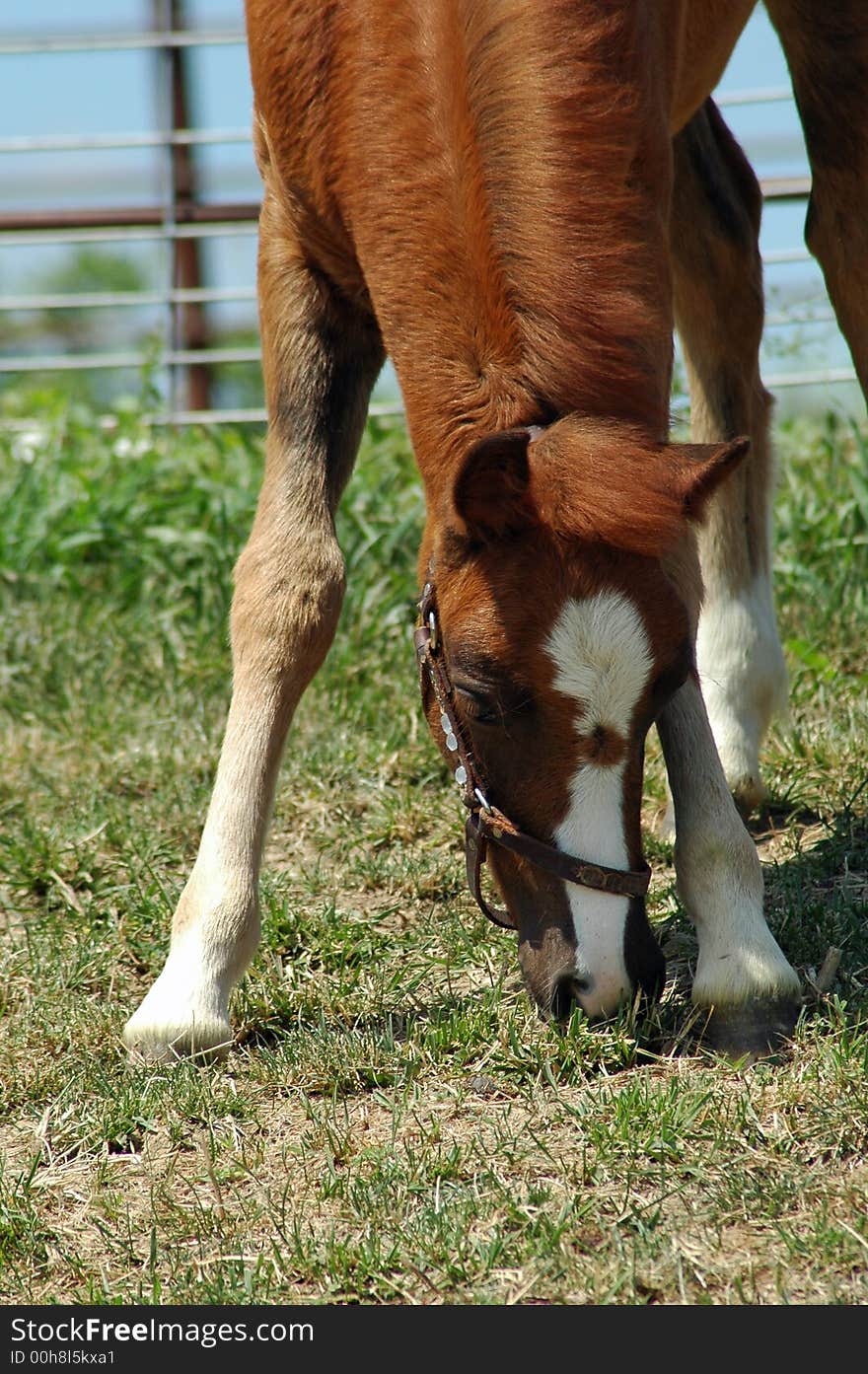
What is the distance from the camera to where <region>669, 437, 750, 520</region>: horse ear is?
2520 millimetres

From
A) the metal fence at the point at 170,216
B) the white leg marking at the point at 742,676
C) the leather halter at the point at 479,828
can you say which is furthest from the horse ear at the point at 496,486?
the metal fence at the point at 170,216

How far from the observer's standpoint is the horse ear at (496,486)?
255 centimetres

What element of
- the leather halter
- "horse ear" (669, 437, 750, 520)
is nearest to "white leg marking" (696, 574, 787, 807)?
the leather halter

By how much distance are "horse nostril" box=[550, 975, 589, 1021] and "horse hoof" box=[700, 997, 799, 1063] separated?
0.30 metres

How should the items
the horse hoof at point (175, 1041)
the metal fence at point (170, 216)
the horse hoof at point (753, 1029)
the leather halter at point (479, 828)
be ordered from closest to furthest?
1. the leather halter at point (479, 828)
2. the horse hoof at point (753, 1029)
3. the horse hoof at point (175, 1041)
4. the metal fence at point (170, 216)

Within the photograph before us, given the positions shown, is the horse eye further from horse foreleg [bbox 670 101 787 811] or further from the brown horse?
horse foreleg [bbox 670 101 787 811]

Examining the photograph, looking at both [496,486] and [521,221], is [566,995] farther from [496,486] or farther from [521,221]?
[521,221]

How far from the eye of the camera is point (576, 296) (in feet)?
8.84

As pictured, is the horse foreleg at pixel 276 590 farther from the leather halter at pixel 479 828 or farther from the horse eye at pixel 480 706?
the horse eye at pixel 480 706

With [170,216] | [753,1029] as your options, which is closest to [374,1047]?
[753,1029]

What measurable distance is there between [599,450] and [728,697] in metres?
1.60

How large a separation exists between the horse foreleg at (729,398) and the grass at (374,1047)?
0.30m

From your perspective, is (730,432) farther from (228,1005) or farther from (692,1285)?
(692,1285)

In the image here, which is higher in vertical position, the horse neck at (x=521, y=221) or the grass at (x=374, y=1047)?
the horse neck at (x=521, y=221)
